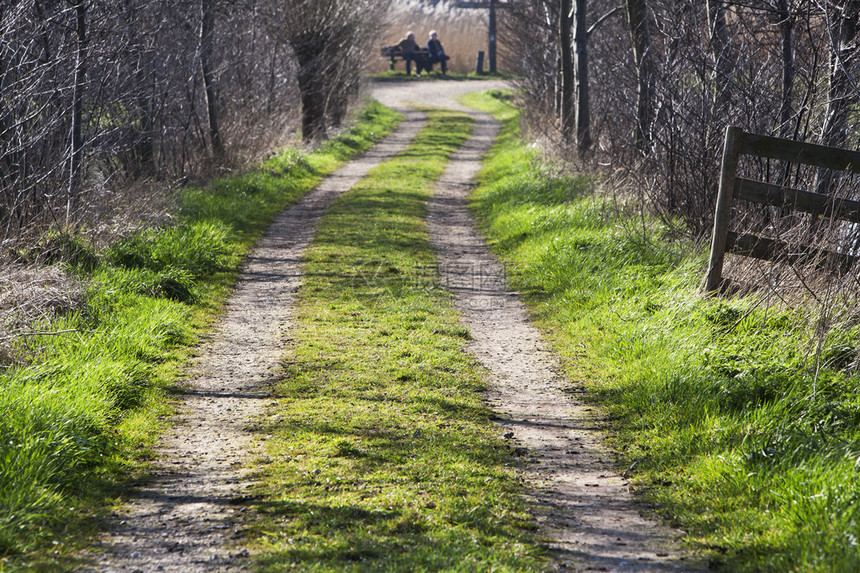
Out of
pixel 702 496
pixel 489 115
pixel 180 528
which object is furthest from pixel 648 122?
pixel 489 115

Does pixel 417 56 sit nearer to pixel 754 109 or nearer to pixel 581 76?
pixel 581 76

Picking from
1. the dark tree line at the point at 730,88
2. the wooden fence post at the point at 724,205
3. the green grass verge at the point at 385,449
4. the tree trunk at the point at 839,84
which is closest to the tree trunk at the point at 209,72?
the green grass verge at the point at 385,449

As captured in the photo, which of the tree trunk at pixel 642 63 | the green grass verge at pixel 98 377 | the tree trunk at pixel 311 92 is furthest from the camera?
the tree trunk at pixel 311 92

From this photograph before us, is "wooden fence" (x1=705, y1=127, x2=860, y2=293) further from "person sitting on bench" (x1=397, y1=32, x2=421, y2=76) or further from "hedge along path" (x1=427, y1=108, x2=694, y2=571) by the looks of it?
"person sitting on bench" (x1=397, y1=32, x2=421, y2=76)

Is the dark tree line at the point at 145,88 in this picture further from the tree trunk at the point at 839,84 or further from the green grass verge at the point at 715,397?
the tree trunk at the point at 839,84

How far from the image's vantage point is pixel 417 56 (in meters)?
43.2

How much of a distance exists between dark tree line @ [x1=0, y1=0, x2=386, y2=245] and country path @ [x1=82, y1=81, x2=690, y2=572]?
2.42m

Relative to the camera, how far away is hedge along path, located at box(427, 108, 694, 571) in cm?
361

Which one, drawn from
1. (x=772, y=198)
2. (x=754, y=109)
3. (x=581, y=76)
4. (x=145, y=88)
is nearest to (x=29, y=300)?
(x=772, y=198)

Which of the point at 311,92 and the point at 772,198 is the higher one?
the point at 311,92

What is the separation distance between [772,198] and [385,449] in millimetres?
3794

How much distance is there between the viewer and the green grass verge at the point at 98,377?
3783 millimetres

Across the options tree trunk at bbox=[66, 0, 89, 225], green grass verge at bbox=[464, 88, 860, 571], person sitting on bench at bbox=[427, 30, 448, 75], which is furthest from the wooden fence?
person sitting on bench at bbox=[427, 30, 448, 75]

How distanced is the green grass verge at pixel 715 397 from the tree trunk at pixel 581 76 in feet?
17.2
